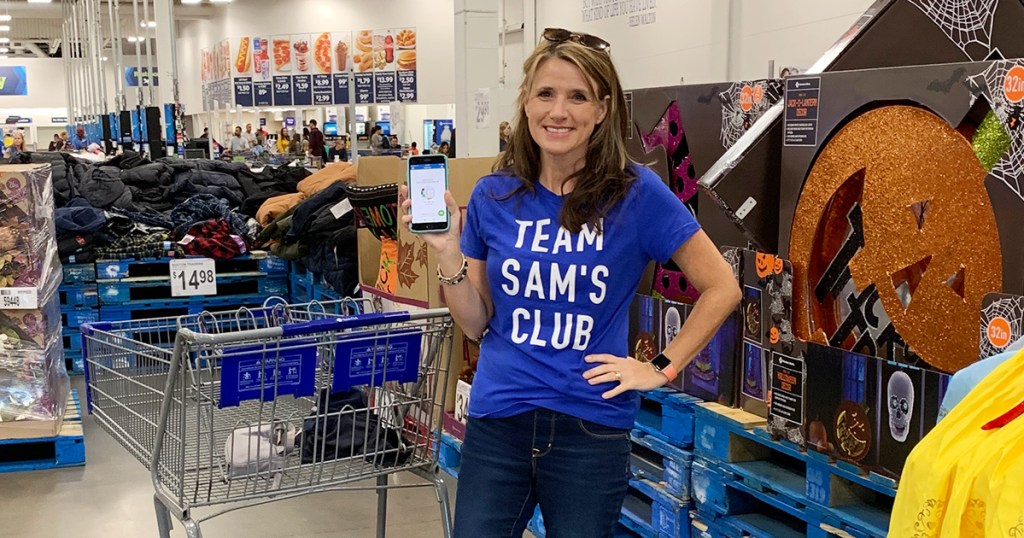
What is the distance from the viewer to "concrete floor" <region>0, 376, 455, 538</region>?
4.29 metres

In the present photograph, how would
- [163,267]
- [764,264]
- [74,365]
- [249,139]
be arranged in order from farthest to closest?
[249,139], [163,267], [74,365], [764,264]

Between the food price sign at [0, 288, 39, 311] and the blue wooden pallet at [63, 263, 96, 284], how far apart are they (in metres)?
2.13

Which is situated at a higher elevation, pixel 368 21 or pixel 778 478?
pixel 368 21

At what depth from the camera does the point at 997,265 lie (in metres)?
2.06

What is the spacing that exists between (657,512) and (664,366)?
124 centimetres

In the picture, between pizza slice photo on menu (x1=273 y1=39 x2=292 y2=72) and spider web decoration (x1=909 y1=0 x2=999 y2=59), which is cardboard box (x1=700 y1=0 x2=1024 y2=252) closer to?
spider web decoration (x1=909 y1=0 x2=999 y2=59)

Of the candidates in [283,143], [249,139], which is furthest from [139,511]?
[249,139]

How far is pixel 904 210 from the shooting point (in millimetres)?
2270

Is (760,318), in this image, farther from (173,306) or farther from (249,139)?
(249,139)

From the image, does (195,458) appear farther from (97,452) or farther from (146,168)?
(146,168)

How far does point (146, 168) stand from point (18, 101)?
122 ft

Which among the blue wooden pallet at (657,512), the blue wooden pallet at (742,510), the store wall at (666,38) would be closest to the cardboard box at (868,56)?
the blue wooden pallet at (742,510)

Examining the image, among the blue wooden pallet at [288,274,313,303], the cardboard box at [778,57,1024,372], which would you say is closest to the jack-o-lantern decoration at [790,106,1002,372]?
the cardboard box at [778,57,1024,372]

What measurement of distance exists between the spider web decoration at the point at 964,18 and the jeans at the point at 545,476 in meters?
1.19
